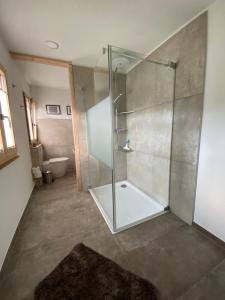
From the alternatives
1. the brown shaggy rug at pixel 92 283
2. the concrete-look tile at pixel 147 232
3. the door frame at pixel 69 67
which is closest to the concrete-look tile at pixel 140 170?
the concrete-look tile at pixel 147 232

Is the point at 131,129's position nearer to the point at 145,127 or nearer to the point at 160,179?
the point at 145,127

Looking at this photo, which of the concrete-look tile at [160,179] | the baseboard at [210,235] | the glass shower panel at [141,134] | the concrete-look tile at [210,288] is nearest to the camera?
the concrete-look tile at [210,288]

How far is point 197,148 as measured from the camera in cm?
153

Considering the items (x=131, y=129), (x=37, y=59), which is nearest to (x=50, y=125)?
(x=37, y=59)

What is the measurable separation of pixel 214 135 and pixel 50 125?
3.76 metres

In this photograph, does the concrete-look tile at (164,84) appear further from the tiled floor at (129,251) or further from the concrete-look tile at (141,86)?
the tiled floor at (129,251)

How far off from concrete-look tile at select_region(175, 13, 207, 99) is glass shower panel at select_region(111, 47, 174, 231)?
150 mm

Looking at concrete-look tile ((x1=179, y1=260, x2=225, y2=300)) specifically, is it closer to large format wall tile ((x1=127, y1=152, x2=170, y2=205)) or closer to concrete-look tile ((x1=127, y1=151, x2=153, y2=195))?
large format wall tile ((x1=127, y1=152, x2=170, y2=205))

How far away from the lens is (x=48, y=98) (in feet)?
12.1

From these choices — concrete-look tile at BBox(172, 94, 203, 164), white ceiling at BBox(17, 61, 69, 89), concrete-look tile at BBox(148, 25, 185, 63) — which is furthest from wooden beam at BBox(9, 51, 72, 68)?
concrete-look tile at BBox(172, 94, 203, 164)

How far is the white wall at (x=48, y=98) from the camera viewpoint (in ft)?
11.7

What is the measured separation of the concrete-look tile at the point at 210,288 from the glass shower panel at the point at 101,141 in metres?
0.91

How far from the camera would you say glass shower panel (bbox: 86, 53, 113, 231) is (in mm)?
1690

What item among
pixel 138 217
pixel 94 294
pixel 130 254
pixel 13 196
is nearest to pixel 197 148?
pixel 138 217
